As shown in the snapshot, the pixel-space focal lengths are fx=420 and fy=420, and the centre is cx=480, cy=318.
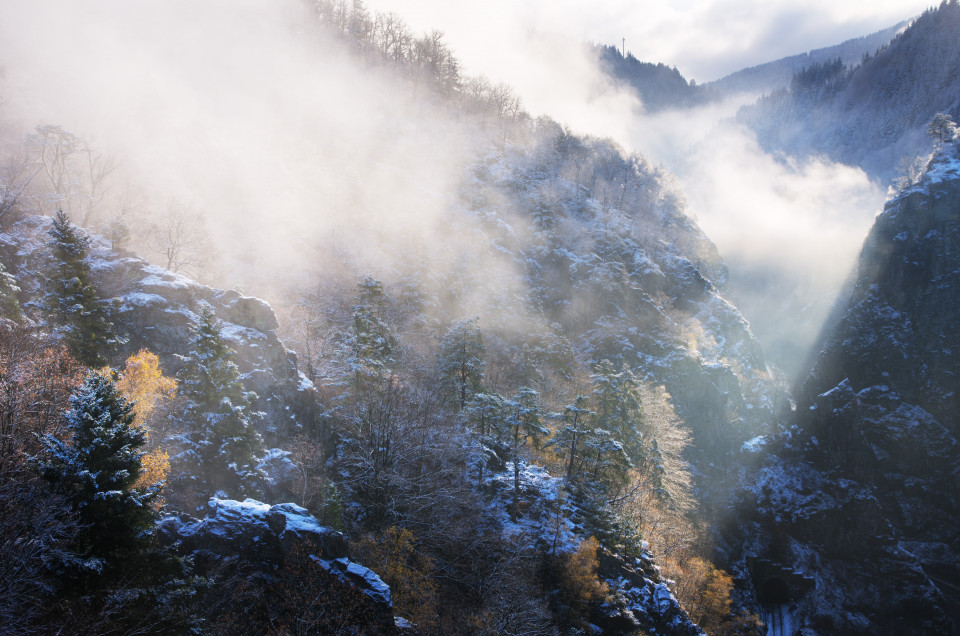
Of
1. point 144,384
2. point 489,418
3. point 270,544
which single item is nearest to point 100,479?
point 270,544

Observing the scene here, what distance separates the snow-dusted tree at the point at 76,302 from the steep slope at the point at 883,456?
85.3m

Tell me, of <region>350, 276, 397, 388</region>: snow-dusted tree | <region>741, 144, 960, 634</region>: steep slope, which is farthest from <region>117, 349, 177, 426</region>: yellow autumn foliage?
<region>741, 144, 960, 634</region>: steep slope

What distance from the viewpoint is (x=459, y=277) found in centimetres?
7456

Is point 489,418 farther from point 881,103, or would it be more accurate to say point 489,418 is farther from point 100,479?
point 881,103

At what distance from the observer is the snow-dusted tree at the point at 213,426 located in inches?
1027

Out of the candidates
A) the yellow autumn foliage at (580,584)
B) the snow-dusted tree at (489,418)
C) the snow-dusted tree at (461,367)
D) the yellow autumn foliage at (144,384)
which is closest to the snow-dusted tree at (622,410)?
the snow-dusted tree at (489,418)

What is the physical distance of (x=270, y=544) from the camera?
66.6 feet

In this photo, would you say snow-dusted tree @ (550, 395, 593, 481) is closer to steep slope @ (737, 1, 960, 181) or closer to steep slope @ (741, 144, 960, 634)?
steep slope @ (741, 144, 960, 634)

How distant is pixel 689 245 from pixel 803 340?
3732 centimetres

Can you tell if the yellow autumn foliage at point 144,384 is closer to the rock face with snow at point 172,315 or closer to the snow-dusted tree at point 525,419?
the rock face with snow at point 172,315

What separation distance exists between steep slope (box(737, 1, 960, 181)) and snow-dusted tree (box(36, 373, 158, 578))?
185598mm

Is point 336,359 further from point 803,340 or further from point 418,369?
point 803,340

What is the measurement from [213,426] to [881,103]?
8746 inches

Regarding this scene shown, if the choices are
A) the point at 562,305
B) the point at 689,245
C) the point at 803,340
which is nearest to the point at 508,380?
A: the point at 562,305
